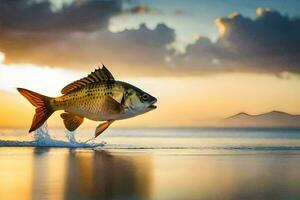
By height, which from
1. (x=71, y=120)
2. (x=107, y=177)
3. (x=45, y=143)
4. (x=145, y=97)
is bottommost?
(x=107, y=177)

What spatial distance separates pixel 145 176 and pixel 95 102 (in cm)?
917

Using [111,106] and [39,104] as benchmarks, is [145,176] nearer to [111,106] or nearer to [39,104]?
[39,104]

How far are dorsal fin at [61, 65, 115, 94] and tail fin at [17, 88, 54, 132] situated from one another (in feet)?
0.45

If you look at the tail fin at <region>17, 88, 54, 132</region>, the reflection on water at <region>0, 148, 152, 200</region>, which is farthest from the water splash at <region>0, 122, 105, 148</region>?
the tail fin at <region>17, 88, 54, 132</region>

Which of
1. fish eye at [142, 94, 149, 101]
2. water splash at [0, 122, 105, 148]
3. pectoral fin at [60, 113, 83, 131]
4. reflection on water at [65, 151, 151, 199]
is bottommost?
reflection on water at [65, 151, 151, 199]

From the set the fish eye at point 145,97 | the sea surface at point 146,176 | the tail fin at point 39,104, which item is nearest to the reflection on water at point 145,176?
the sea surface at point 146,176

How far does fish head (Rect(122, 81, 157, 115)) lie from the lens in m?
2.31

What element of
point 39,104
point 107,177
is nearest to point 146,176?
point 107,177

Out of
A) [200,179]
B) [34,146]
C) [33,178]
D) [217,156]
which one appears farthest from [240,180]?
[34,146]

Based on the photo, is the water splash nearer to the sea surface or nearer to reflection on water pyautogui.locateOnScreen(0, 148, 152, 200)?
the sea surface

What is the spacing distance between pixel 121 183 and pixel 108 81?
7999 millimetres

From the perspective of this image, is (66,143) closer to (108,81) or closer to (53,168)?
(53,168)

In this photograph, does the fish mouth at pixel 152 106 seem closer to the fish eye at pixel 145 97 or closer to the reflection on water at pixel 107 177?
the fish eye at pixel 145 97

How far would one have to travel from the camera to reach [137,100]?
2.39 metres
